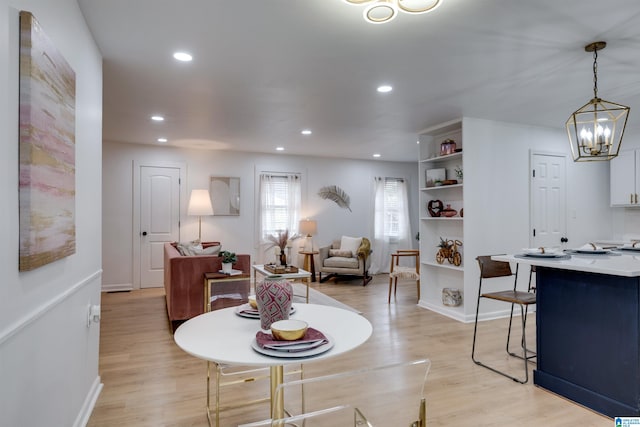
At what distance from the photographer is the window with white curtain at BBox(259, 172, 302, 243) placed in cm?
694

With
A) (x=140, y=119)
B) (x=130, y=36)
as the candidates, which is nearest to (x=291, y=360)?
(x=130, y=36)

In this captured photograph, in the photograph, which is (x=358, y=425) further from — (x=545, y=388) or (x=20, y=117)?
(x=545, y=388)

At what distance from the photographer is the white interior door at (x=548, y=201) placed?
482 cm

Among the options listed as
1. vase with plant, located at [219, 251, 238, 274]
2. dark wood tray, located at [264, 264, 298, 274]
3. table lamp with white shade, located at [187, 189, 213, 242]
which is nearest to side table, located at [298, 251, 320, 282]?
table lamp with white shade, located at [187, 189, 213, 242]

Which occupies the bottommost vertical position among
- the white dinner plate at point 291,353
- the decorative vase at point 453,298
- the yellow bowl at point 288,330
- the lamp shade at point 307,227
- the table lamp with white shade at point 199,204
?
the decorative vase at point 453,298

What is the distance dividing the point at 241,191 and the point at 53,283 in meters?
5.16

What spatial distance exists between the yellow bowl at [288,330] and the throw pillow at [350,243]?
18.7 ft

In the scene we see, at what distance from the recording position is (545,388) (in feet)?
8.73

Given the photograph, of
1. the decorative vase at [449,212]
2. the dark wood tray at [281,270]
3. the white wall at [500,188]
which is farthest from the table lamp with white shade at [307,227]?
the white wall at [500,188]

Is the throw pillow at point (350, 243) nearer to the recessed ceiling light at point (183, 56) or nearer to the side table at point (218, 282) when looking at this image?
the side table at point (218, 282)

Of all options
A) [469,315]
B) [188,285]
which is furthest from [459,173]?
[188,285]

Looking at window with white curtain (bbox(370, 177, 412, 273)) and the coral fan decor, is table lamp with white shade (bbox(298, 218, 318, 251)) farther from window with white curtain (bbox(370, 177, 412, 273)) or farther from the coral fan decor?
the coral fan decor

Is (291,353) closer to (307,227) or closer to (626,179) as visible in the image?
(307,227)

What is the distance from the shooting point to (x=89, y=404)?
2.31m
